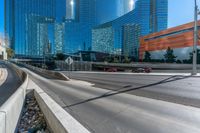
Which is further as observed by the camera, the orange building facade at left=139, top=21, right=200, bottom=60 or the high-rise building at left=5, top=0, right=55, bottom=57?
the high-rise building at left=5, top=0, right=55, bottom=57

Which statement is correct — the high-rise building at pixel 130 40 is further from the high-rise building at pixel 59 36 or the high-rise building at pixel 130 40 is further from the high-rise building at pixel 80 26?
the high-rise building at pixel 59 36

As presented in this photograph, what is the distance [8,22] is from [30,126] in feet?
499

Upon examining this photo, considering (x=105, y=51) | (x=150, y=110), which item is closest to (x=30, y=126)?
(x=150, y=110)

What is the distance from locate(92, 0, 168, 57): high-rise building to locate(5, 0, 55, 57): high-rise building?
3339 centimetres

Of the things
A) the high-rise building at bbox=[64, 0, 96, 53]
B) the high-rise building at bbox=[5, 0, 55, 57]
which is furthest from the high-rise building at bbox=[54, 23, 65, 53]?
the high-rise building at bbox=[5, 0, 55, 57]

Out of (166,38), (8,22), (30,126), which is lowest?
(30,126)

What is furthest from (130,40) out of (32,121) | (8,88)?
(32,121)

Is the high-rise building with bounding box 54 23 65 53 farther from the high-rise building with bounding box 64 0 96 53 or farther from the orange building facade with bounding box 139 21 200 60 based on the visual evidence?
the orange building facade with bounding box 139 21 200 60

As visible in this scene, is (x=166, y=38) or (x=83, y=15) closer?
(x=166, y=38)

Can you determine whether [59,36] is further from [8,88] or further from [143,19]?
[8,88]

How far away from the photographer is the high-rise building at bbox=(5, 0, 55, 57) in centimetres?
13888

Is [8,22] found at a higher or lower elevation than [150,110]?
higher

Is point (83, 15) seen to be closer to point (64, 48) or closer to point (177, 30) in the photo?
point (64, 48)

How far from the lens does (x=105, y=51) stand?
6024 inches
